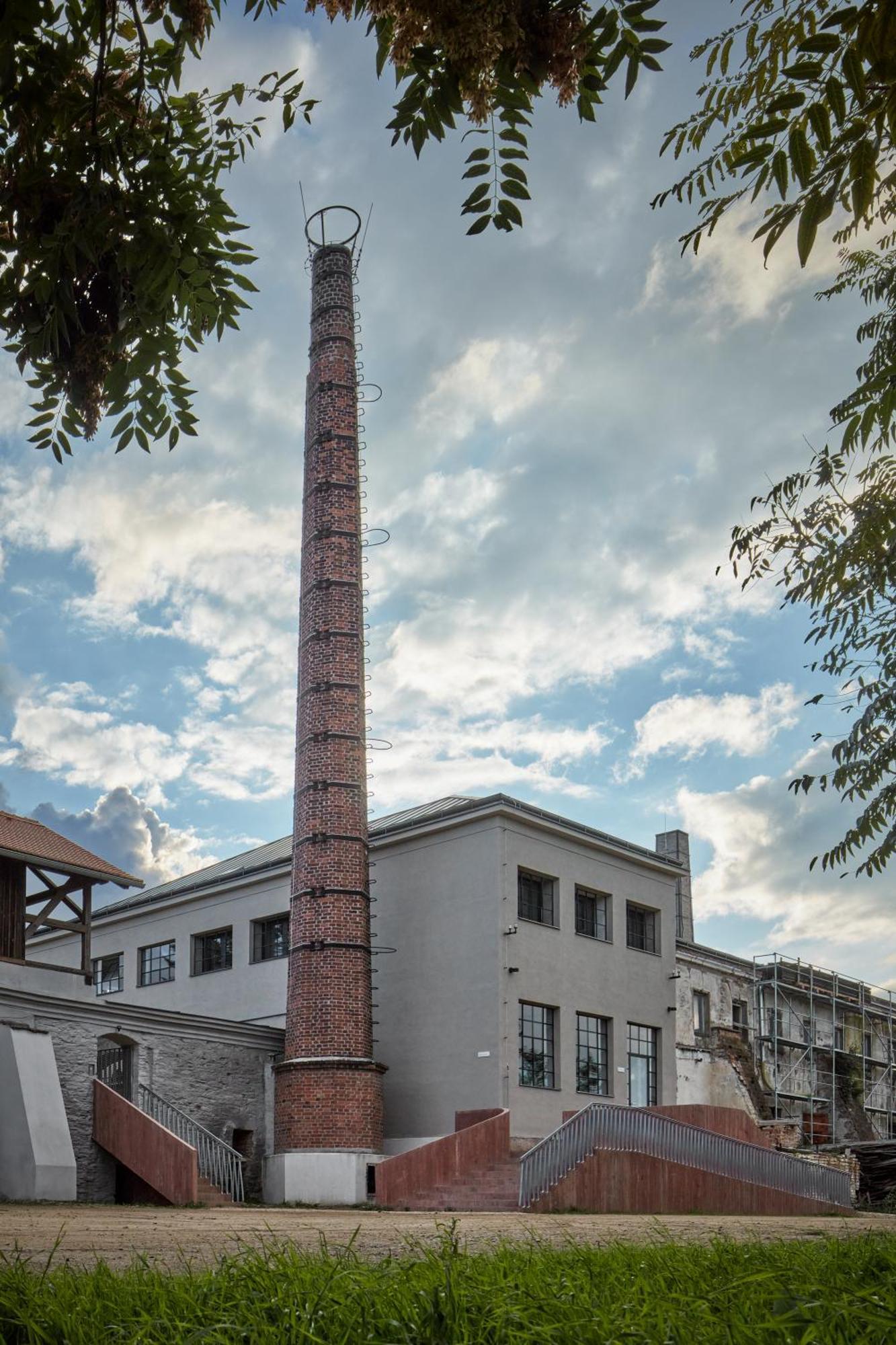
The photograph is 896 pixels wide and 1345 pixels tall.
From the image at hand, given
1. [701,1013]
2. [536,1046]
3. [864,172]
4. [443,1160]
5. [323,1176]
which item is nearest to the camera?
[864,172]

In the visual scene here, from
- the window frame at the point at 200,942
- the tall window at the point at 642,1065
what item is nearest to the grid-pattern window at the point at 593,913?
the tall window at the point at 642,1065

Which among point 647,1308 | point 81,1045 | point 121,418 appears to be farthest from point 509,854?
point 647,1308

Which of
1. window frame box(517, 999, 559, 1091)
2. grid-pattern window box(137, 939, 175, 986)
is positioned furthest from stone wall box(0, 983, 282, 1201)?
grid-pattern window box(137, 939, 175, 986)

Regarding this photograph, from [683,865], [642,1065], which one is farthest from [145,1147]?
[683,865]

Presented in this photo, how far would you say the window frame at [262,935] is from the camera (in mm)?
31781

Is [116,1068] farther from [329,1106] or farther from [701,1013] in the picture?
[701,1013]

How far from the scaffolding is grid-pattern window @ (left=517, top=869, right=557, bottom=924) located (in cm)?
1154

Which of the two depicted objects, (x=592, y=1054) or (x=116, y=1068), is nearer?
(x=116, y=1068)

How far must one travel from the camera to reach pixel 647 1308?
3.49 metres

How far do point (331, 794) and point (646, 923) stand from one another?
9549 millimetres

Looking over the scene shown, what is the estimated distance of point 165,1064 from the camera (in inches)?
1005

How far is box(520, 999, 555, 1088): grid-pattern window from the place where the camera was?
88.5 feet

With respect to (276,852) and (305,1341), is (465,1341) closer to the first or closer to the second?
(305,1341)

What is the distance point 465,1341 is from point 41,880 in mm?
23538
